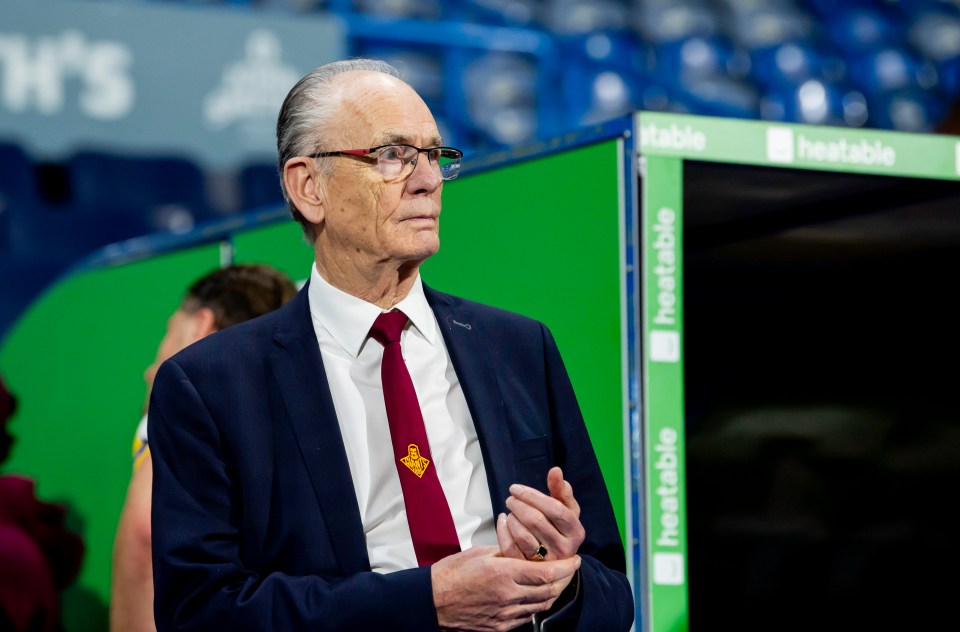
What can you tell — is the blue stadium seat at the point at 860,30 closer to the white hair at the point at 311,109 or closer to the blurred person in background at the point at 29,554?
the blurred person in background at the point at 29,554

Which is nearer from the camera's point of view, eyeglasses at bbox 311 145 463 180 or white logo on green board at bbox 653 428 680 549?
eyeglasses at bbox 311 145 463 180

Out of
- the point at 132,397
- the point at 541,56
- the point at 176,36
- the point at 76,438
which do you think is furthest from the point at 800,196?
the point at 541,56

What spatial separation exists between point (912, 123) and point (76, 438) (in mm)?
5499

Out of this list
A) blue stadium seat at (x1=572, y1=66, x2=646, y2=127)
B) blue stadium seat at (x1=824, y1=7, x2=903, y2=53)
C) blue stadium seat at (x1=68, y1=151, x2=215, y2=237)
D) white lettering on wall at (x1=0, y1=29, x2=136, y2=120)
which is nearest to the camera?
white lettering on wall at (x1=0, y1=29, x2=136, y2=120)

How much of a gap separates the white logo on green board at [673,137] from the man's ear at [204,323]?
3.03 ft

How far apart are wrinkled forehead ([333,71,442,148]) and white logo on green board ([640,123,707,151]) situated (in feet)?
1.50

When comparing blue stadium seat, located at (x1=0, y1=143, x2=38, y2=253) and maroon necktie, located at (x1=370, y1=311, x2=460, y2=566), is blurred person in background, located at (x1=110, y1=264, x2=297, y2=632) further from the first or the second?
blue stadium seat, located at (x1=0, y1=143, x2=38, y2=253)

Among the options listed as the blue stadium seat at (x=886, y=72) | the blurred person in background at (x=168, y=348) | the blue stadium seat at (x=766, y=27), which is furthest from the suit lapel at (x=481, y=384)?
the blue stadium seat at (x=886, y=72)

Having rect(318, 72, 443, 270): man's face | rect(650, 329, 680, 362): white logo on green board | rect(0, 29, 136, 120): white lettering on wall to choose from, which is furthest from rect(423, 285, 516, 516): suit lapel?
rect(0, 29, 136, 120): white lettering on wall

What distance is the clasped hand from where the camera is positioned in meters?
1.27

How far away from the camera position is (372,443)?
1.44m

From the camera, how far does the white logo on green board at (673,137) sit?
1812 millimetres

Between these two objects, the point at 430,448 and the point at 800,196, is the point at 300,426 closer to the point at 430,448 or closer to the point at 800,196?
the point at 430,448

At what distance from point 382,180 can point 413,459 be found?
1.08 feet
